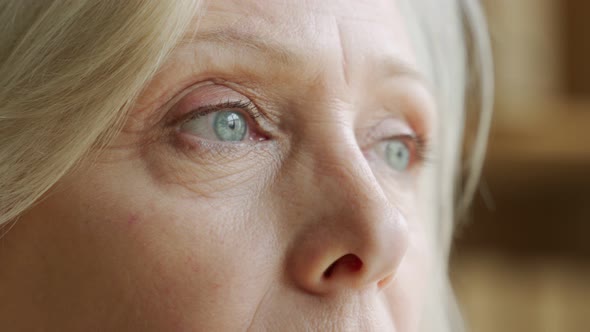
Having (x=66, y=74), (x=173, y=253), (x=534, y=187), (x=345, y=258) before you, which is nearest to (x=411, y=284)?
(x=345, y=258)

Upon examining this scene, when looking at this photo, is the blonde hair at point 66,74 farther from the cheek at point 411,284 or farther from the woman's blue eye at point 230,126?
the cheek at point 411,284

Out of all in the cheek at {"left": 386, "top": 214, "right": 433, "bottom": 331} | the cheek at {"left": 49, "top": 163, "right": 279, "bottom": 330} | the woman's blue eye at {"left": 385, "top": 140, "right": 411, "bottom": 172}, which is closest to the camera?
the cheek at {"left": 49, "top": 163, "right": 279, "bottom": 330}

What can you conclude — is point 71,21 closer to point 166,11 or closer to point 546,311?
point 166,11

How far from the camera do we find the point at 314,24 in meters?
0.67

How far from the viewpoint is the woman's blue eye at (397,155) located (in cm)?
85

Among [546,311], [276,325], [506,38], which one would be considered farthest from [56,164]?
[546,311]

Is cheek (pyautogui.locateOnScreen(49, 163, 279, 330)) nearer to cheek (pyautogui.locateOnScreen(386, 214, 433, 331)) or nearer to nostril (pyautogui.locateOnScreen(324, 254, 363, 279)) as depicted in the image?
nostril (pyautogui.locateOnScreen(324, 254, 363, 279))

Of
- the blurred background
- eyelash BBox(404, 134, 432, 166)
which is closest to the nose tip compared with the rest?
eyelash BBox(404, 134, 432, 166)

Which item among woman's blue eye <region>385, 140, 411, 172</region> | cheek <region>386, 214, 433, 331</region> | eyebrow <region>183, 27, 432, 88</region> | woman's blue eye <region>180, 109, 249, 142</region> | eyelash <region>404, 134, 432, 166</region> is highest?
eyebrow <region>183, 27, 432, 88</region>

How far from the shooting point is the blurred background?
161cm

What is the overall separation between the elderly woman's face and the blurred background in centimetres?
101

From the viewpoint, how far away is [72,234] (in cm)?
62

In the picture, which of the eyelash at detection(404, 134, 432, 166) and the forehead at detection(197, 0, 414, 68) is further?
A: the eyelash at detection(404, 134, 432, 166)

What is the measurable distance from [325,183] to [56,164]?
21cm
